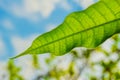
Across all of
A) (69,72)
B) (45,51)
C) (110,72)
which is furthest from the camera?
(69,72)

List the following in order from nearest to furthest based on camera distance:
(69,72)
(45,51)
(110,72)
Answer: (45,51), (110,72), (69,72)

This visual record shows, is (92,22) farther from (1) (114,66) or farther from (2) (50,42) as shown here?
(1) (114,66)

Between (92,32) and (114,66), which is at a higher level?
(114,66)

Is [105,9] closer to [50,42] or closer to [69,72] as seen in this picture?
[50,42]

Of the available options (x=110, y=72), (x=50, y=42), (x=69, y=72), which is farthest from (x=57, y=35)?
(x=69, y=72)

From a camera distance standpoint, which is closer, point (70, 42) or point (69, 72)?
point (70, 42)

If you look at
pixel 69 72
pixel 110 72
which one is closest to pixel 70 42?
pixel 110 72
